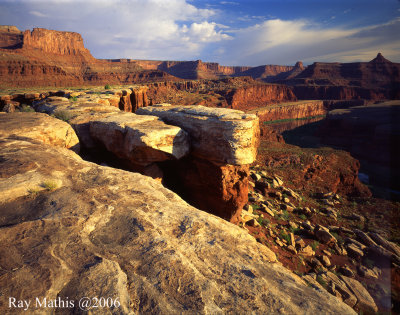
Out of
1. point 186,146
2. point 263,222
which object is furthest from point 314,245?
point 186,146

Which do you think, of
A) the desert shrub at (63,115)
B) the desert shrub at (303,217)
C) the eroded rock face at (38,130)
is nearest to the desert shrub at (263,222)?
the desert shrub at (303,217)

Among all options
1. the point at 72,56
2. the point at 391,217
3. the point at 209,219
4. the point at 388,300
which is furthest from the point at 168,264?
the point at 72,56

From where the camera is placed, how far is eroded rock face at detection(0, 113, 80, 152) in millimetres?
4535

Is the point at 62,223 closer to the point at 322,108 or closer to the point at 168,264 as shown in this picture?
the point at 168,264

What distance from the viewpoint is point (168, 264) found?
1836mm

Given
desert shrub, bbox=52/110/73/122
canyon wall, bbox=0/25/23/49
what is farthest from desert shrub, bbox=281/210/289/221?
canyon wall, bbox=0/25/23/49

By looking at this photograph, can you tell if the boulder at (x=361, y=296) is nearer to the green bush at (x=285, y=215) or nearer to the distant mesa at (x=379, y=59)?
the green bush at (x=285, y=215)

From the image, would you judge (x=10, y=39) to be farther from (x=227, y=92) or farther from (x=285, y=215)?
(x=285, y=215)

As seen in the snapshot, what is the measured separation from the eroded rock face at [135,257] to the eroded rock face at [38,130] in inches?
84.9

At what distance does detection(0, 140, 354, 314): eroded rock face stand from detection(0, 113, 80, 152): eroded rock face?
7.07 feet

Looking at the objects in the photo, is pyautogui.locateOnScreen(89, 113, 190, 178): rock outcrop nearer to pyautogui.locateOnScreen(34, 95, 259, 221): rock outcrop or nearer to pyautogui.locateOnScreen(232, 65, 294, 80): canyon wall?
pyautogui.locateOnScreen(34, 95, 259, 221): rock outcrop

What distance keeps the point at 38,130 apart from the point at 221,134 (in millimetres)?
4523

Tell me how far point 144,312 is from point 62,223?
4.38 ft

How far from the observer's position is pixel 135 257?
190cm
